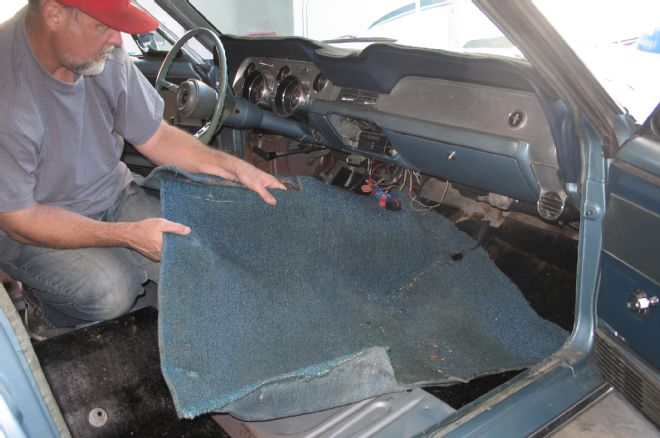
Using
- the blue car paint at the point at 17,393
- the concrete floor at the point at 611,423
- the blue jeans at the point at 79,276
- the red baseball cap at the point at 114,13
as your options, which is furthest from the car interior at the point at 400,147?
the blue car paint at the point at 17,393

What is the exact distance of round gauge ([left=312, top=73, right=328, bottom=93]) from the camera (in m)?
2.10

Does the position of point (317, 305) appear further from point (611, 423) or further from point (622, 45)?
point (622, 45)

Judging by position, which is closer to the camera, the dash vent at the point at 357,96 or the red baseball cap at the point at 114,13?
the red baseball cap at the point at 114,13

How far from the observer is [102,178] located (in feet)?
6.16

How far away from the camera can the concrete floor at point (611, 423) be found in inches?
41.4

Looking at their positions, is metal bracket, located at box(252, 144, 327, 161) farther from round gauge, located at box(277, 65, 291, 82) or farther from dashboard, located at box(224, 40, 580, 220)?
round gauge, located at box(277, 65, 291, 82)

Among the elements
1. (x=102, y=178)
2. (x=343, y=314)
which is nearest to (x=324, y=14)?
(x=102, y=178)

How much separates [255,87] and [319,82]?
40cm

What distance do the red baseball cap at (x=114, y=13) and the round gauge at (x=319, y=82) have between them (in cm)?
76

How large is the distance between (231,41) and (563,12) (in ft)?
5.60

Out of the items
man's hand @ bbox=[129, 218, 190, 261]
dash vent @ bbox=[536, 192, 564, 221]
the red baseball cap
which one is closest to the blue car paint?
man's hand @ bbox=[129, 218, 190, 261]

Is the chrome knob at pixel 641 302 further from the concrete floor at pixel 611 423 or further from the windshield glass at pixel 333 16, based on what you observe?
the windshield glass at pixel 333 16

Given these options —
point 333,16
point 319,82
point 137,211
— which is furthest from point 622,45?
point 333,16

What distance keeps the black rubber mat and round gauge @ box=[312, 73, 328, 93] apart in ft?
3.51
